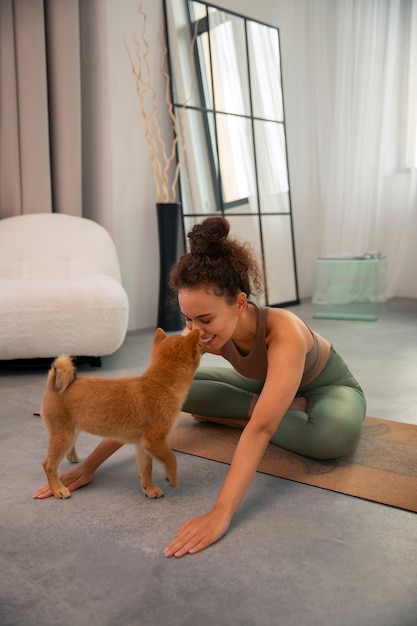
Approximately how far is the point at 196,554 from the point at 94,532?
24cm

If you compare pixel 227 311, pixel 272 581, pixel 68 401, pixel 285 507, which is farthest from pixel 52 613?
pixel 227 311

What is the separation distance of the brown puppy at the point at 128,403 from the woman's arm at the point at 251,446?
176mm

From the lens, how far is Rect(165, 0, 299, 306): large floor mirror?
3885 mm

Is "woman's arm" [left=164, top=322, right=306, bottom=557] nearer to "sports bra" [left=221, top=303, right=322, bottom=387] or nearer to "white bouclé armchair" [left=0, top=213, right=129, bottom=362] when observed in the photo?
"sports bra" [left=221, top=303, right=322, bottom=387]

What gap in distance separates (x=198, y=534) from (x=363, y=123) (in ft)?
13.6

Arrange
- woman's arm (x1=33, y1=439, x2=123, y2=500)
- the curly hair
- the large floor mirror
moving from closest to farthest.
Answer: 1. the curly hair
2. woman's arm (x1=33, y1=439, x2=123, y2=500)
3. the large floor mirror

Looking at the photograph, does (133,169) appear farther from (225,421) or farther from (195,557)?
(195,557)

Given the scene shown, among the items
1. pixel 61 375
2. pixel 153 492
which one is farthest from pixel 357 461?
pixel 61 375

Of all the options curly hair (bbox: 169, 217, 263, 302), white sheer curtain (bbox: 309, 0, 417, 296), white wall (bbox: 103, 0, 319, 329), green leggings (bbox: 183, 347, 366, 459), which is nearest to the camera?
curly hair (bbox: 169, 217, 263, 302)

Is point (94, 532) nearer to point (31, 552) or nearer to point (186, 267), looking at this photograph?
point (31, 552)

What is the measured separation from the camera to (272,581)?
1130mm

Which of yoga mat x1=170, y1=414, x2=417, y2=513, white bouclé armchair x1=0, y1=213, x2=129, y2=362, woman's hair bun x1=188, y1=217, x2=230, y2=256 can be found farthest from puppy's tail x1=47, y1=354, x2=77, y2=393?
white bouclé armchair x1=0, y1=213, x2=129, y2=362

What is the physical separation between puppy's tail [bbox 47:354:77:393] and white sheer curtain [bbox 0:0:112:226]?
6.98 ft

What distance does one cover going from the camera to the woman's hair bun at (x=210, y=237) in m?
1.51
